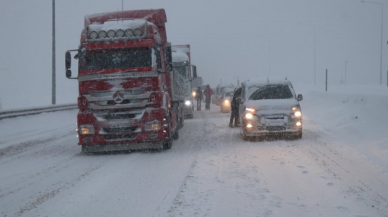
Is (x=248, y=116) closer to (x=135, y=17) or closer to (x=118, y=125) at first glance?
(x=118, y=125)

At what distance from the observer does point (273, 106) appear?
45.2ft

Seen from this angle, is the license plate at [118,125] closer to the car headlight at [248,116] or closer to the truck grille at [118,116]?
the truck grille at [118,116]

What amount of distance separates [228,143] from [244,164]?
149 inches

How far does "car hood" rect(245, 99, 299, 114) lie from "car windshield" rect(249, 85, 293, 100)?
0.53 meters

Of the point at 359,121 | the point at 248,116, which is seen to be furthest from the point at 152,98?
the point at 359,121

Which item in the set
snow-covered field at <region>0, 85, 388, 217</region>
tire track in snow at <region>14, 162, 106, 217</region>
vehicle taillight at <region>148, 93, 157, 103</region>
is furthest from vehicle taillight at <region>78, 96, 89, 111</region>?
tire track in snow at <region>14, 162, 106, 217</region>

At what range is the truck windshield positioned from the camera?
12195mm

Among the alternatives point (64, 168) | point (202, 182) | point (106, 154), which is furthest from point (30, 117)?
point (202, 182)

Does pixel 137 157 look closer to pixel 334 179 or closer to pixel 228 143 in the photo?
pixel 228 143

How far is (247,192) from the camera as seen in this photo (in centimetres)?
721

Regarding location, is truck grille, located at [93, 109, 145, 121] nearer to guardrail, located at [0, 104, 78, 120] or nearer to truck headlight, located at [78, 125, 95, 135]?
truck headlight, located at [78, 125, 95, 135]

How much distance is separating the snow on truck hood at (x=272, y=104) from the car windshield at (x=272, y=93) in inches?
18.6

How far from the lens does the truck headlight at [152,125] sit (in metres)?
11.9

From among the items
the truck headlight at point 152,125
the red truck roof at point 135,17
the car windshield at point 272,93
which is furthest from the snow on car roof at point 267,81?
the truck headlight at point 152,125
